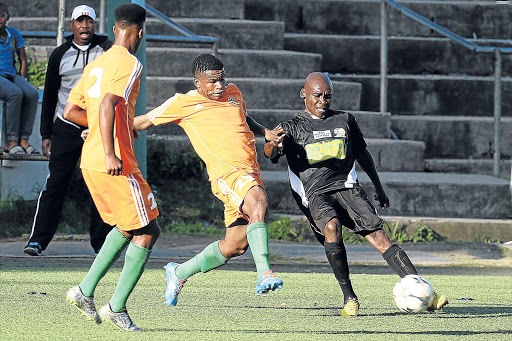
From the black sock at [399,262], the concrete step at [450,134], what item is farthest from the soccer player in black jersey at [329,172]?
the concrete step at [450,134]

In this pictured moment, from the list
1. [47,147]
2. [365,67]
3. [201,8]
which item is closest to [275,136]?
[47,147]

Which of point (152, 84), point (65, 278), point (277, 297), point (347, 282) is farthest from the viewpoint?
point (152, 84)

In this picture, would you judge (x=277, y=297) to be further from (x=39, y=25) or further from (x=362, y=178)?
(x=39, y=25)

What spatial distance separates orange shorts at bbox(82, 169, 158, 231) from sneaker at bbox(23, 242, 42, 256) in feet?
11.6

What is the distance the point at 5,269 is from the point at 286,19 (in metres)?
8.47

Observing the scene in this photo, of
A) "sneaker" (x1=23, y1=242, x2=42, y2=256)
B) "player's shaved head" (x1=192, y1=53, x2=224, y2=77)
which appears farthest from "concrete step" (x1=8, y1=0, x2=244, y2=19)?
"player's shaved head" (x1=192, y1=53, x2=224, y2=77)

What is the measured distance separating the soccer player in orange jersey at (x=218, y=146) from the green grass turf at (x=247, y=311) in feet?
1.03

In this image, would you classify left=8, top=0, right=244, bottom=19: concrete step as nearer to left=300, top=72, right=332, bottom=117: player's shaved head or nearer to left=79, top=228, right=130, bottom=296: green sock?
left=300, top=72, right=332, bottom=117: player's shaved head

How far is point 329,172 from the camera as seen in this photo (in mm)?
6621

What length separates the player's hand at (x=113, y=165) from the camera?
16.9 ft

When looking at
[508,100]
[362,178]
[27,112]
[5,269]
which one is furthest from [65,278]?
[508,100]

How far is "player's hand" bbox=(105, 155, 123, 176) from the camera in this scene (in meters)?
5.14

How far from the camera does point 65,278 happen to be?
7.57 m

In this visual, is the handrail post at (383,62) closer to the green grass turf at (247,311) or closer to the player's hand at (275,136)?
the green grass turf at (247,311)
